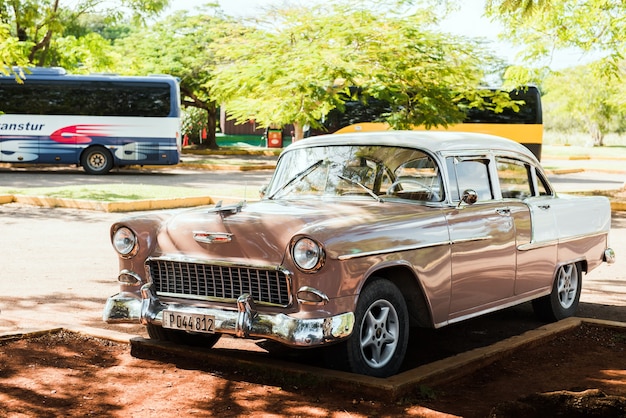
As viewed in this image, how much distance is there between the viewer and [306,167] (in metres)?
6.88

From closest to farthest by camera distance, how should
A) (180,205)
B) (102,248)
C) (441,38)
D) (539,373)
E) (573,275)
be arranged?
(539,373), (573,275), (102,248), (180,205), (441,38)

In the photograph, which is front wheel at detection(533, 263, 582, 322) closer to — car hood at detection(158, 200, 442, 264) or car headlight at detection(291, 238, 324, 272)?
car hood at detection(158, 200, 442, 264)

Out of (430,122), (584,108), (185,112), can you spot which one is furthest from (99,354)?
(584,108)

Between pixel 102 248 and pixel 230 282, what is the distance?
6.51 meters

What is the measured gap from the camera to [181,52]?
140 ft

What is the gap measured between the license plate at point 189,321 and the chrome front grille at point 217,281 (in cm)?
18

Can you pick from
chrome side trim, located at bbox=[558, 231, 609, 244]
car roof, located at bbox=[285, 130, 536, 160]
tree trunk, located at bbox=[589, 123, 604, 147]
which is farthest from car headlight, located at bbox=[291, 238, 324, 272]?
tree trunk, located at bbox=[589, 123, 604, 147]

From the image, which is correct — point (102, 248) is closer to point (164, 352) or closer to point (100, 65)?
point (164, 352)

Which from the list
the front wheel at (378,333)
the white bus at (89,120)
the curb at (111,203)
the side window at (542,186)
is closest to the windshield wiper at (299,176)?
the front wheel at (378,333)

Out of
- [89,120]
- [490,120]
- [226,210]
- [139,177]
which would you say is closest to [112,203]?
[139,177]

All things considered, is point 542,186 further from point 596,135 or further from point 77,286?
point 596,135

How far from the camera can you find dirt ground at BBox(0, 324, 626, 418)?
16.1 feet

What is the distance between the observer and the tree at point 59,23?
89.2 feet

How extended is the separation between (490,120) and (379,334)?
29396 millimetres
